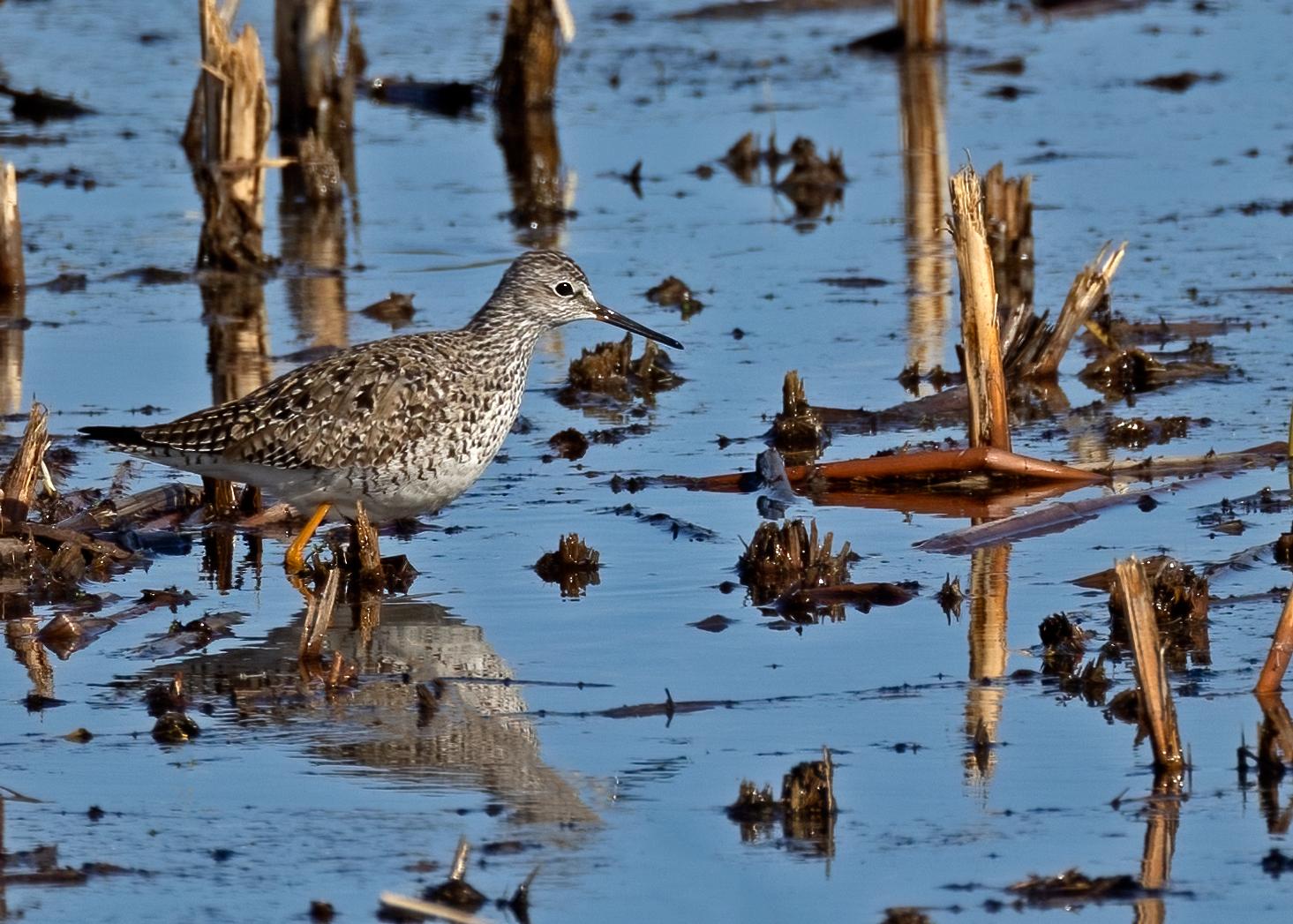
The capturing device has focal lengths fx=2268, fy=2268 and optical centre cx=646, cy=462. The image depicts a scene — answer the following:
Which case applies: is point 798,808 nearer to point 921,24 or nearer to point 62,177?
point 62,177

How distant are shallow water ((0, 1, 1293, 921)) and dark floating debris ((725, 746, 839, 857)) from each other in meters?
0.06

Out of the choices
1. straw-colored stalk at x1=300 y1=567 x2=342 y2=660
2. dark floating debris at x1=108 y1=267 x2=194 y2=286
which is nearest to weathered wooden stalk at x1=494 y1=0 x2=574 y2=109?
dark floating debris at x1=108 y1=267 x2=194 y2=286

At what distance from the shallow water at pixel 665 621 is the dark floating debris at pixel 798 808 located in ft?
0.20

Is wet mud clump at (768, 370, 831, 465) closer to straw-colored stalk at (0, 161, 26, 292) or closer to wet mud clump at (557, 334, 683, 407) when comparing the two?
wet mud clump at (557, 334, 683, 407)

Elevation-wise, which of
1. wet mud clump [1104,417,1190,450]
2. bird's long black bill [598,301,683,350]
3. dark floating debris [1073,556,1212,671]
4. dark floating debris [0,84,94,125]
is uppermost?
dark floating debris [0,84,94,125]

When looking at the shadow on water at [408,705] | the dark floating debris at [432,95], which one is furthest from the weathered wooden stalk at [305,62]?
the shadow on water at [408,705]

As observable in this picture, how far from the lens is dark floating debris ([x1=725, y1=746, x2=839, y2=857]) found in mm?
5965

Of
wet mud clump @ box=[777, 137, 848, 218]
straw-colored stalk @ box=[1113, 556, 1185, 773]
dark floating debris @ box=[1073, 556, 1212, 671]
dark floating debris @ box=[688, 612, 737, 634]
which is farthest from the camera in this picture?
wet mud clump @ box=[777, 137, 848, 218]

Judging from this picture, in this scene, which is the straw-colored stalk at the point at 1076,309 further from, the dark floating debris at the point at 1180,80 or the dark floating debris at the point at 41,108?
the dark floating debris at the point at 41,108

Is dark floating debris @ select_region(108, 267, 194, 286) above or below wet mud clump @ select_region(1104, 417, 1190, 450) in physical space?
above

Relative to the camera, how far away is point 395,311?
13.2m

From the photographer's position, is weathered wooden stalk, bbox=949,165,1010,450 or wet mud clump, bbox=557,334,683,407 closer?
weathered wooden stalk, bbox=949,165,1010,450

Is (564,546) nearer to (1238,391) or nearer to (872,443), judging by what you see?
(872,443)

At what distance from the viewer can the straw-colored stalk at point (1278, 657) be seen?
260 inches
